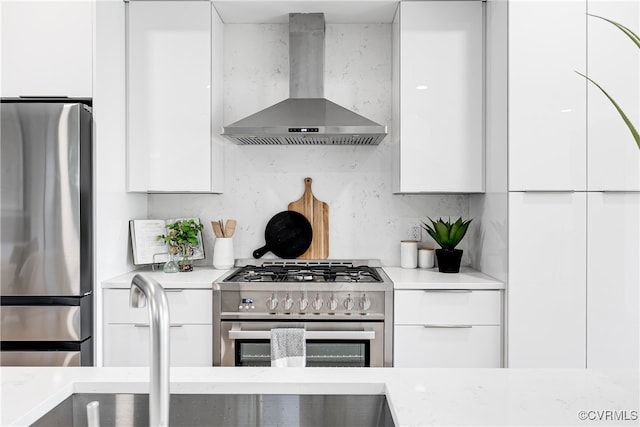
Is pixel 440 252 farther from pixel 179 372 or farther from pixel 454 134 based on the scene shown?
pixel 179 372

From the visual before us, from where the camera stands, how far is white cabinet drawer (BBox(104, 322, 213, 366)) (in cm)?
237

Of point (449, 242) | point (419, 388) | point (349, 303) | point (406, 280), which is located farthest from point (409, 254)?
point (419, 388)

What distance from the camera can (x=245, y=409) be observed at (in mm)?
1051

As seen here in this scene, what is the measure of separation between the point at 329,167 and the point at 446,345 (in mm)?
1279

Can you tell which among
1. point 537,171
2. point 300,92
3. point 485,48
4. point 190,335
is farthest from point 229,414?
point 485,48

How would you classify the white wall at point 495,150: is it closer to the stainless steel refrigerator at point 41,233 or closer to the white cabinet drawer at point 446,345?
the white cabinet drawer at point 446,345

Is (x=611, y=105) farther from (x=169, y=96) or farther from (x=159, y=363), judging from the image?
(x=159, y=363)

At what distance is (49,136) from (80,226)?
1.37 feet

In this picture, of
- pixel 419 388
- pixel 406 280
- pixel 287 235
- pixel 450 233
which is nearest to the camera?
pixel 419 388

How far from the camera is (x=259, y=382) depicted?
1061 millimetres

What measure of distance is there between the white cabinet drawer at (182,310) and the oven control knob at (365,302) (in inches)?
29.2

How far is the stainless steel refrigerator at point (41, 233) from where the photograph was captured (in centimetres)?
211
